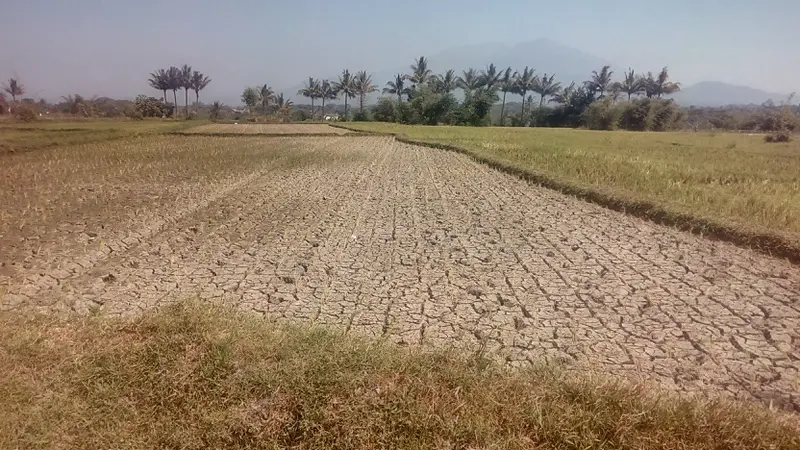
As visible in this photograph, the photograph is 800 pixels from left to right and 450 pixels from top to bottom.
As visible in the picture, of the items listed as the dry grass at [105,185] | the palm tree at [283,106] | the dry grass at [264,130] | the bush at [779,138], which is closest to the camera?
the dry grass at [105,185]

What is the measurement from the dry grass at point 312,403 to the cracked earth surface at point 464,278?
2.14 feet

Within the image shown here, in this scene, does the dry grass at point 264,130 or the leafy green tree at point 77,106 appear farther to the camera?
the leafy green tree at point 77,106

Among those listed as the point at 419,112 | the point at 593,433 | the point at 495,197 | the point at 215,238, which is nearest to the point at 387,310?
the point at 593,433

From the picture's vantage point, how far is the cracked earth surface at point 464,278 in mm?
3951

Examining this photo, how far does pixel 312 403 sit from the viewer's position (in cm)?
289

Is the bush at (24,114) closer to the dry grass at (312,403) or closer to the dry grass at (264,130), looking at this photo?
the dry grass at (264,130)

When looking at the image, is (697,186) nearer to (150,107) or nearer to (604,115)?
(604,115)

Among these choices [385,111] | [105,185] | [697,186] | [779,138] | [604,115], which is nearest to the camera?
[697,186]

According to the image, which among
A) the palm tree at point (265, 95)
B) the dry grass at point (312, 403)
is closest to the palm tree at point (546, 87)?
the palm tree at point (265, 95)

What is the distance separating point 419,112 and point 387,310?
50.3 m

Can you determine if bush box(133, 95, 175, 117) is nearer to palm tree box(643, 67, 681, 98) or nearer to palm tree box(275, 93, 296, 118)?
palm tree box(275, 93, 296, 118)

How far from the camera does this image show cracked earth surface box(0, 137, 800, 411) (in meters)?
3.95

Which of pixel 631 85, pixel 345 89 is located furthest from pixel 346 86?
pixel 631 85

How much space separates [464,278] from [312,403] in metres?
3.03
